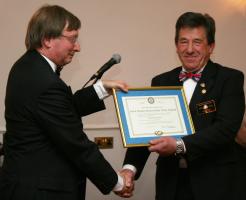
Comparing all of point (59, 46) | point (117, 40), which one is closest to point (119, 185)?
point (59, 46)

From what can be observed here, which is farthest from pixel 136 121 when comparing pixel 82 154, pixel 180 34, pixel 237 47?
pixel 237 47

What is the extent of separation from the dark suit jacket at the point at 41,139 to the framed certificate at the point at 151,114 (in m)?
0.24

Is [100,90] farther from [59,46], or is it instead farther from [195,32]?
[195,32]

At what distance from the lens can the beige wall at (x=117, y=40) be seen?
286 centimetres

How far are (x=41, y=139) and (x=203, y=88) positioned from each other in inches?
33.3

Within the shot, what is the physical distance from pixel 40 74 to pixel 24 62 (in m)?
0.13

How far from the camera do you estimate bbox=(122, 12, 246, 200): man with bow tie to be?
1.90 metres

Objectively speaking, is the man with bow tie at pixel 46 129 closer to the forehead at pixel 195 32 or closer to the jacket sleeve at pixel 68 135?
the jacket sleeve at pixel 68 135

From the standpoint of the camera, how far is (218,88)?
1973 millimetres

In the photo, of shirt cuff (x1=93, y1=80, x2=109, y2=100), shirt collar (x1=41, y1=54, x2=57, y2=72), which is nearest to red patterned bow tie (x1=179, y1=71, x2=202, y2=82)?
shirt cuff (x1=93, y1=80, x2=109, y2=100)

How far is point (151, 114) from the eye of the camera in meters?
2.00

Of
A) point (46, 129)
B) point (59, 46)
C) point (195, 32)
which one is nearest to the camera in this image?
point (46, 129)

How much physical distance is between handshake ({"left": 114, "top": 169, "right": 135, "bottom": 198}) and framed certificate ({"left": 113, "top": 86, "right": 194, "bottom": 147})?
292mm

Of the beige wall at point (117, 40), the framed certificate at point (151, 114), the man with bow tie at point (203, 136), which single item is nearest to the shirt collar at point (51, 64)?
the framed certificate at point (151, 114)
